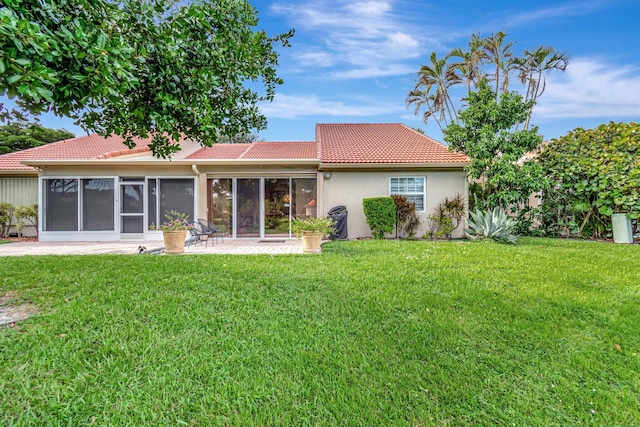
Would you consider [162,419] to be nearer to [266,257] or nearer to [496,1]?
[266,257]

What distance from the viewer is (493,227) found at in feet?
33.7

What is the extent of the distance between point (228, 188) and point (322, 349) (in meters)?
10.6

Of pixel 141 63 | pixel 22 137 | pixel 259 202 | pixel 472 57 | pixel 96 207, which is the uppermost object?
pixel 472 57

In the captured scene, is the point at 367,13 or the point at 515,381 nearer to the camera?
the point at 515,381

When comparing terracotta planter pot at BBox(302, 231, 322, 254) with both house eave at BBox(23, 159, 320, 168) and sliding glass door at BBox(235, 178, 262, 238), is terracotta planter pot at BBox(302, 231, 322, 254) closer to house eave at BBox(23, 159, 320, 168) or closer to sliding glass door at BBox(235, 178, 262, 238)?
house eave at BBox(23, 159, 320, 168)

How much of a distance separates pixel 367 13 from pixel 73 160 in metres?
12.1

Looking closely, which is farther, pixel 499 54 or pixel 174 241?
pixel 499 54

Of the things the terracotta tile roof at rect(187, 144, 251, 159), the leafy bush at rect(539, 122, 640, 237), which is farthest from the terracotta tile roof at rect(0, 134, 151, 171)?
the leafy bush at rect(539, 122, 640, 237)

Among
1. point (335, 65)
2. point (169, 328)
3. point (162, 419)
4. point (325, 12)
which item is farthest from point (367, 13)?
point (162, 419)

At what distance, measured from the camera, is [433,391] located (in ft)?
9.07

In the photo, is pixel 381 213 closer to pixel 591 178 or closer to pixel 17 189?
pixel 591 178

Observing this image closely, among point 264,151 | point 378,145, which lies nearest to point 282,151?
point 264,151

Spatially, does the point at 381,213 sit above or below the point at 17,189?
below

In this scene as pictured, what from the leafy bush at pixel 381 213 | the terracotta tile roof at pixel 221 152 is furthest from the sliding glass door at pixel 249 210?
the leafy bush at pixel 381 213
